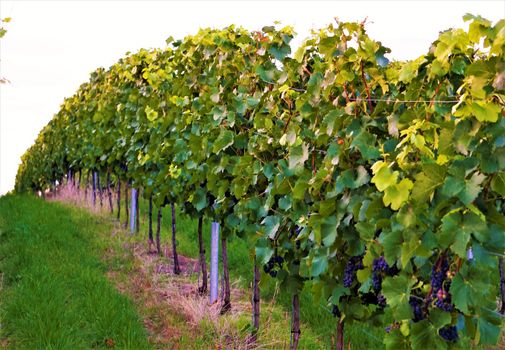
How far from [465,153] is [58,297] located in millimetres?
5345

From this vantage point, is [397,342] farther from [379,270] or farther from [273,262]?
[273,262]

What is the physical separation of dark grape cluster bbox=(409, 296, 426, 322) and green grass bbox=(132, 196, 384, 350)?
53.9 inches

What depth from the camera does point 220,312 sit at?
22.7 ft

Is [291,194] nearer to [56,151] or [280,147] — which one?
[280,147]

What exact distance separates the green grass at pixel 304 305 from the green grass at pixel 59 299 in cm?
140

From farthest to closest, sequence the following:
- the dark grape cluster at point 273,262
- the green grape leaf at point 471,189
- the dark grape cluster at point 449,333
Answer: the dark grape cluster at point 273,262, the dark grape cluster at point 449,333, the green grape leaf at point 471,189

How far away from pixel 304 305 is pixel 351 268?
4.05 m

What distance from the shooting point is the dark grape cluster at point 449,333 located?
9.80 feet

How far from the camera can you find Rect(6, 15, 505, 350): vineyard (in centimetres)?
276

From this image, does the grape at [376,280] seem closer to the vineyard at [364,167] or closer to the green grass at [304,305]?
the vineyard at [364,167]

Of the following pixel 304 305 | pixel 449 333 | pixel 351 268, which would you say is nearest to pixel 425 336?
pixel 449 333

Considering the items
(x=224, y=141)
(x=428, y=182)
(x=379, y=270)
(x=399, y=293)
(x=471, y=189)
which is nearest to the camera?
(x=471, y=189)

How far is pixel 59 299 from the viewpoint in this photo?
673 cm

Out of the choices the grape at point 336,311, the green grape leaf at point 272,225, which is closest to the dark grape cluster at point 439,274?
the grape at point 336,311
